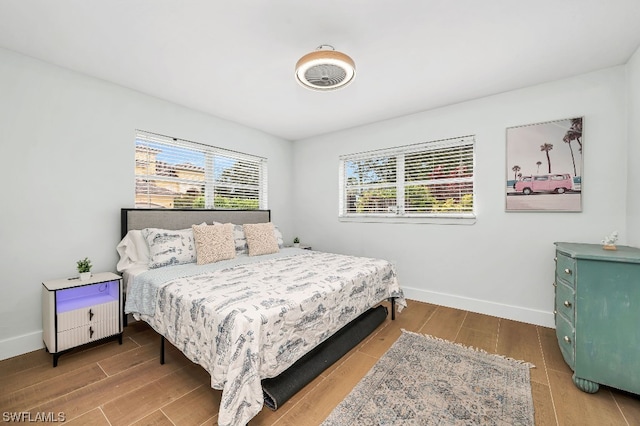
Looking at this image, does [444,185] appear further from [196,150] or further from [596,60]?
[196,150]

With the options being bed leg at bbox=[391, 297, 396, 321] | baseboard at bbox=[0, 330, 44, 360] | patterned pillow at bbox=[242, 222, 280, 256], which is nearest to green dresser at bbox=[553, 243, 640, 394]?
bed leg at bbox=[391, 297, 396, 321]

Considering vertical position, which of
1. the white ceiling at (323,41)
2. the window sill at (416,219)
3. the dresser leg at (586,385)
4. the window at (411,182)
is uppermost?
the white ceiling at (323,41)

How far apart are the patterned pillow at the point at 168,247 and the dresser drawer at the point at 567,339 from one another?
334cm

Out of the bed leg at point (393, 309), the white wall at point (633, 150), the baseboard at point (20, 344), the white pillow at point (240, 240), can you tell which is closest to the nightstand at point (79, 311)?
the baseboard at point (20, 344)

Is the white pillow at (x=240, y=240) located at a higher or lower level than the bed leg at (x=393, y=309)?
higher

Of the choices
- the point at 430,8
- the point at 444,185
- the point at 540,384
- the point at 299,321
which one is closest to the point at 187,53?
the point at 430,8

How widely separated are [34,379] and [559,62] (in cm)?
497

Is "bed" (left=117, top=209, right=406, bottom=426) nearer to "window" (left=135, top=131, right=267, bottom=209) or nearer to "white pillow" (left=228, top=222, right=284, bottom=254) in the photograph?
"white pillow" (left=228, top=222, right=284, bottom=254)

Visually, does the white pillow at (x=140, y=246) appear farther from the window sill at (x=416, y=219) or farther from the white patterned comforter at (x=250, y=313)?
the window sill at (x=416, y=219)

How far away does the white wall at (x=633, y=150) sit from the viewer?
221 centimetres

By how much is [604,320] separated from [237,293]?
97.9 inches

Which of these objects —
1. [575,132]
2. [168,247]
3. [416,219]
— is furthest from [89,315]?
[575,132]

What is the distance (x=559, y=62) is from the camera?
242 cm

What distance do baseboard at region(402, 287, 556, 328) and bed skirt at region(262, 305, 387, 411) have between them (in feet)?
3.44
